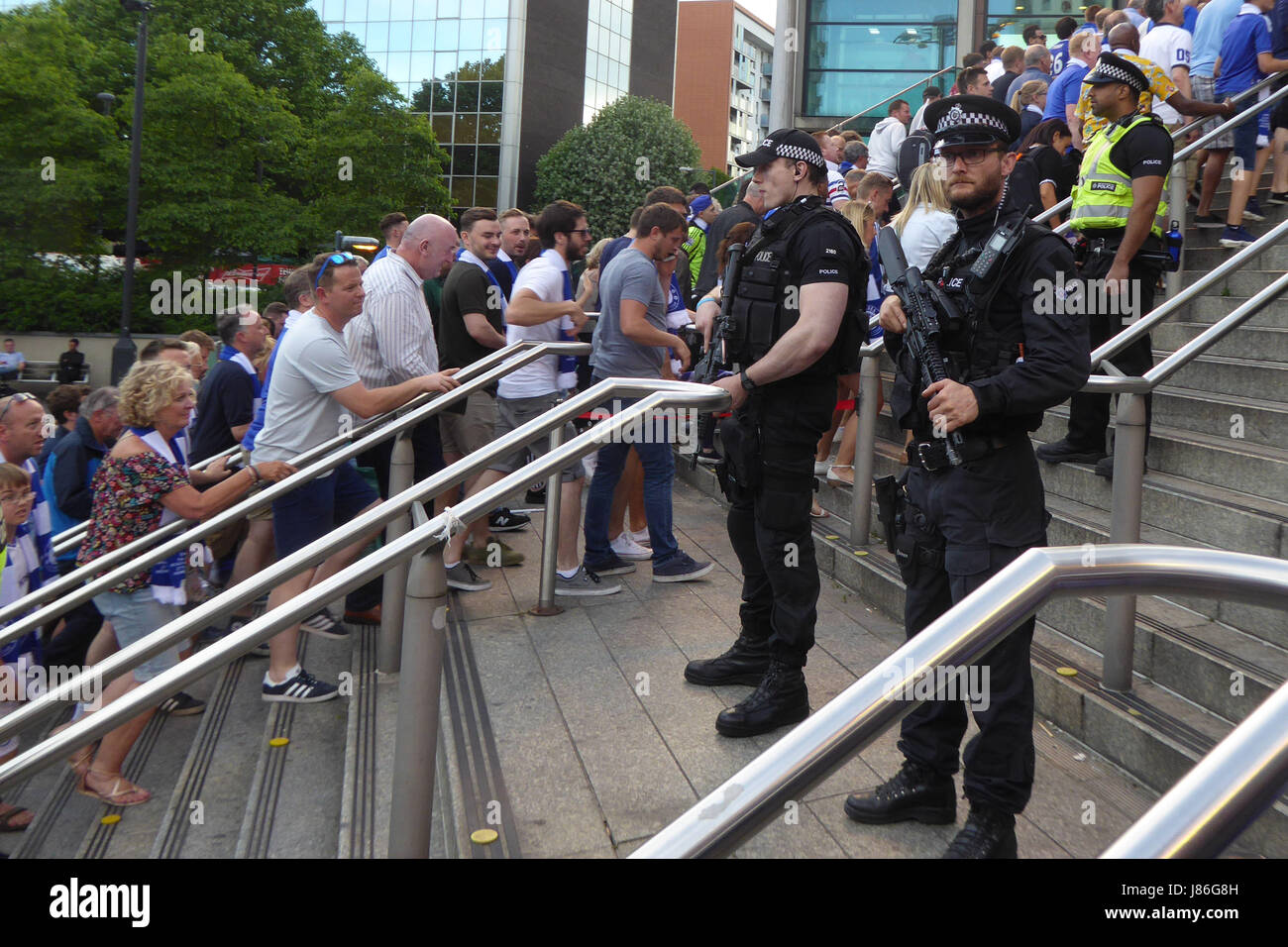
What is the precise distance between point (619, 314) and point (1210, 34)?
5.67 metres

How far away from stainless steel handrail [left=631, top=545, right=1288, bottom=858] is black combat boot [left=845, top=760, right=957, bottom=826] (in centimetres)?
159

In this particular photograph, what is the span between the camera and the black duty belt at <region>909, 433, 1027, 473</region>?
2.92 metres

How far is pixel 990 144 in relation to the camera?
2.94 metres

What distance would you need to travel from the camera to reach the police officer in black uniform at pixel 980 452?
9.16 feet

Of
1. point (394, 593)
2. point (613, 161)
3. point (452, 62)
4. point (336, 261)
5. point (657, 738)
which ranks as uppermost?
point (452, 62)

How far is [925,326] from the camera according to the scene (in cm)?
303

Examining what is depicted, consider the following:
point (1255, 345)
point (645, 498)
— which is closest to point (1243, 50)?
point (1255, 345)

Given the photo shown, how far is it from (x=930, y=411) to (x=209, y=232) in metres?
28.6

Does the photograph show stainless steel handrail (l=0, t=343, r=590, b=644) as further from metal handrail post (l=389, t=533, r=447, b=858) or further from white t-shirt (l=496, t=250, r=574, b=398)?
metal handrail post (l=389, t=533, r=447, b=858)

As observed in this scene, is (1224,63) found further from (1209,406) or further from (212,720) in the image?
(212,720)

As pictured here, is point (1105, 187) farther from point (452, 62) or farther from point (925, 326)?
point (452, 62)
